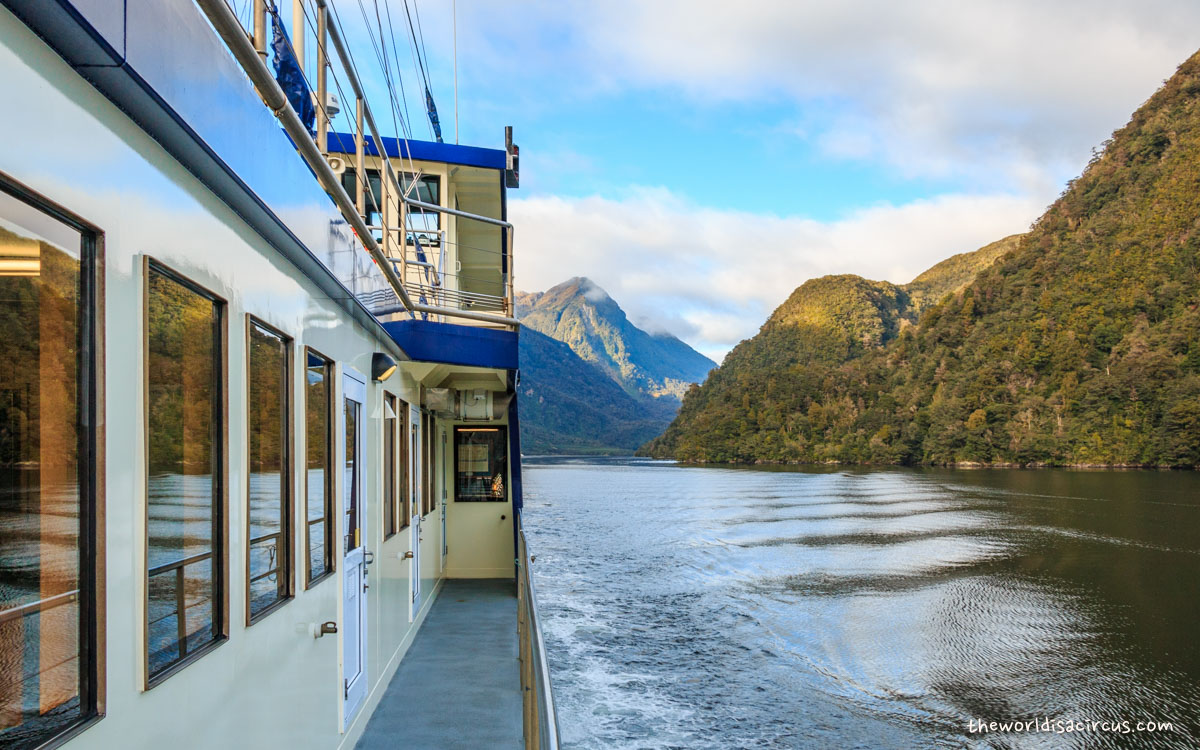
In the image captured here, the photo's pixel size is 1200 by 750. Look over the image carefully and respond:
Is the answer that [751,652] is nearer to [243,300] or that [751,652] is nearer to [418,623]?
[418,623]

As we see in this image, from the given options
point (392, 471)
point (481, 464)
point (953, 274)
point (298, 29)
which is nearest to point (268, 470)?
point (298, 29)

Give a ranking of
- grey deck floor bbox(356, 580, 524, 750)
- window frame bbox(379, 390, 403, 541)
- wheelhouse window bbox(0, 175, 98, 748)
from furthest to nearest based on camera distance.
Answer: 1. window frame bbox(379, 390, 403, 541)
2. grey deck floor bbox(356, 580, 524, 750)
3. wheelhouse window bbox(0, 175, 98, 748)

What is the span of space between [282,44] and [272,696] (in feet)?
8.59

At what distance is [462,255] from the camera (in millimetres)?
11828

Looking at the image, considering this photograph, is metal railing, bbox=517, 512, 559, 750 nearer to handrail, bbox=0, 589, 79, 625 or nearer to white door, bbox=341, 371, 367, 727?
white door, bbox=341, 371, 367, 727

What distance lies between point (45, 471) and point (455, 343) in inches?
232

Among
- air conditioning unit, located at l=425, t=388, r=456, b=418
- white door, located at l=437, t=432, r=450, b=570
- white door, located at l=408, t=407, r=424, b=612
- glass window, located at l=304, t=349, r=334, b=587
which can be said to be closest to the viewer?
glass window, located at l=304, t=349, r=334, b=587

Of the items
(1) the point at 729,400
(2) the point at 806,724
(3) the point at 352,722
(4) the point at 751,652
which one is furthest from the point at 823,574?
(1) the point at 729,400

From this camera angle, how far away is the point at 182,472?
232 centimetres

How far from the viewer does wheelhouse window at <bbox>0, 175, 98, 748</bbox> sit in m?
1.48

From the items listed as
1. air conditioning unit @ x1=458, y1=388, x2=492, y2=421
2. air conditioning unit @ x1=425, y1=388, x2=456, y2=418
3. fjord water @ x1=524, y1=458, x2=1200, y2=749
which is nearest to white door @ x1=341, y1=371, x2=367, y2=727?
air conditioning unit @ x1=425, y1=388, x2=456, y2=418

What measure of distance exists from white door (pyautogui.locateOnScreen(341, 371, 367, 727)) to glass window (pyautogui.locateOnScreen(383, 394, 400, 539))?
0.85m

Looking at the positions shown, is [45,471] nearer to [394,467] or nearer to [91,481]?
[91,481]

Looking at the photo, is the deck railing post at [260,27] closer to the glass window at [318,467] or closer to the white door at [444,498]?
the glass window at [318,467]
